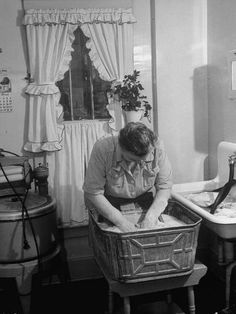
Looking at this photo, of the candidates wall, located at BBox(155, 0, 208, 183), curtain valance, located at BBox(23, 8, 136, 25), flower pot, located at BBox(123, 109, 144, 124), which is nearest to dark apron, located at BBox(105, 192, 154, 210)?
flower pot, located at BBox(123, 109, 144, 124)

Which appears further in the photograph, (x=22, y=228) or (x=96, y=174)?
(x=22, y=228)

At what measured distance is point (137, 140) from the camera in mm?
1948

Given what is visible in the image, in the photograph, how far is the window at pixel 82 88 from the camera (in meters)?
3.22

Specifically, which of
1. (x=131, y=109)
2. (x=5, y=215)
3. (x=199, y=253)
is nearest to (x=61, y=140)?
(x=131, y=109)

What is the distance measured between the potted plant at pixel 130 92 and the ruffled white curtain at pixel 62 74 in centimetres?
7

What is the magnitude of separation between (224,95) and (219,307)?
1.65 meters

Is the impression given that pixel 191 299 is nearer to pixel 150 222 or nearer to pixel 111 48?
pixel 150 222

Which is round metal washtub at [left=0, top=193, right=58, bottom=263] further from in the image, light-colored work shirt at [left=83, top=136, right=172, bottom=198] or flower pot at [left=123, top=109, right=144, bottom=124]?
flower pot at [left=123, top=109, right=144, bottom=124]

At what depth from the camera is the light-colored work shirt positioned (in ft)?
7.13

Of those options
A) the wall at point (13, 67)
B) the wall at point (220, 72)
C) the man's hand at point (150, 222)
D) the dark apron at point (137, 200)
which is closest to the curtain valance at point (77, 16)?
the wall at point (13, 67)

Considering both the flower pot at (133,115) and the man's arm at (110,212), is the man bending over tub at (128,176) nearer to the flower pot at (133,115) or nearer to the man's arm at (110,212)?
the man's arm at (110,212)

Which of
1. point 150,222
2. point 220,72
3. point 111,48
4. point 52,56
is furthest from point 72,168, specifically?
point 220,72

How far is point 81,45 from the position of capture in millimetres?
3197

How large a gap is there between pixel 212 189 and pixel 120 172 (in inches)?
42.6
